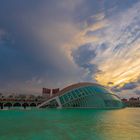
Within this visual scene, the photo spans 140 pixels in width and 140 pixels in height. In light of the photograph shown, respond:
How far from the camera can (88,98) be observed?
71.7m

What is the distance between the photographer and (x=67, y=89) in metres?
76.2

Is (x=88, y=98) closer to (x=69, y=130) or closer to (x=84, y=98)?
(x=84, y=98)

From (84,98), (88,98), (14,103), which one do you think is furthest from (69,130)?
(14,103)

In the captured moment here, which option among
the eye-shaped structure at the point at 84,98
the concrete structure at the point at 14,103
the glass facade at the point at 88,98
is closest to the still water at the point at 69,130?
the glass facade at the point at 88,98

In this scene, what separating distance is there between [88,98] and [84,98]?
4.68 ft

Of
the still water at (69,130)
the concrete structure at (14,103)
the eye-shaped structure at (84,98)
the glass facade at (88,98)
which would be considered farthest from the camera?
the concrete structure at (14,103)

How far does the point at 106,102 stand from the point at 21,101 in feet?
185

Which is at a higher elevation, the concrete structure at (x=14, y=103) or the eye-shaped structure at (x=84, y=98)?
the concrete structure at (x=14, y=103)

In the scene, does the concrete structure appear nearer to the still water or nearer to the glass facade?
the glass facade

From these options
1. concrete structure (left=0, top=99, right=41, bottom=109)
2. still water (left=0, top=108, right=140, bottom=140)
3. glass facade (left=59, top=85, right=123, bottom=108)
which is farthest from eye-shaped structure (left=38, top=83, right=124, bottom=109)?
still water (left=0, top=108, right=140, bottom=140)

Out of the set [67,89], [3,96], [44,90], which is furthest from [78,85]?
[3,96]

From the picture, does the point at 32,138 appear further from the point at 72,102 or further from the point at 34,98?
the point at 34,98

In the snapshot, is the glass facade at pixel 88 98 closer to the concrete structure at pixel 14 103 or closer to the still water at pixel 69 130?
the concrete structure at pixel 14 103

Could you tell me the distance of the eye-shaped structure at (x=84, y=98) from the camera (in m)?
70.8
